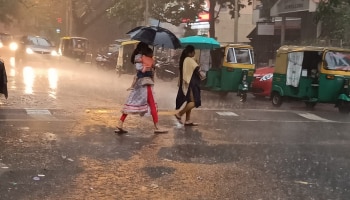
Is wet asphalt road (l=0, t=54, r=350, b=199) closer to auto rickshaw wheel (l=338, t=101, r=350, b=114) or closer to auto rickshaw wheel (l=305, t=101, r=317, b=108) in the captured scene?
auto rickshaw wheel (l=338, t=101, r=350, b=114)

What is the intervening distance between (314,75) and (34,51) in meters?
21.7

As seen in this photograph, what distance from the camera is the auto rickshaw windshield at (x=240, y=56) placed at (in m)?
18.0

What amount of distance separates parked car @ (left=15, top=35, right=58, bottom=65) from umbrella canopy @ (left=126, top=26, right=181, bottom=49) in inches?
896

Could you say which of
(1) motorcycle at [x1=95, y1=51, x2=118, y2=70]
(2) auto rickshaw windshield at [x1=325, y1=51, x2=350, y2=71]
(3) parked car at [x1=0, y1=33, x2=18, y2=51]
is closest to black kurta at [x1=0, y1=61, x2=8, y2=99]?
(2) auto rickshaw windshield at [x1=325, y1=51, x2=350, y2=71]

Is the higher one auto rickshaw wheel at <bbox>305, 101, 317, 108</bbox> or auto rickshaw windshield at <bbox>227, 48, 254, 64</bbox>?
auto rickshaw windshield at <bbox>227, 48, 254, 64</bbox>

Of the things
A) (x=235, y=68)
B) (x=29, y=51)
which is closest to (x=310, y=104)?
(x=235, y=68)

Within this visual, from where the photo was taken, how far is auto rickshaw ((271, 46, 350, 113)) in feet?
47.8

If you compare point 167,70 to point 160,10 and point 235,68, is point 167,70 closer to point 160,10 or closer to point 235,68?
point 235,68

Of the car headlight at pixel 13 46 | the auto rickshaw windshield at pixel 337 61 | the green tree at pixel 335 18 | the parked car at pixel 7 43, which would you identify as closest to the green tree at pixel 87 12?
the parked car at pixel 7 43

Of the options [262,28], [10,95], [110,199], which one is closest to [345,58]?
[10,95]

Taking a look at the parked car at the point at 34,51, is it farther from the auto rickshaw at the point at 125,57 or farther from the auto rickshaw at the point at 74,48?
the auto rickshaw at the point at 125,57

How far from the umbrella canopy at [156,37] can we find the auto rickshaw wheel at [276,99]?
6464mm

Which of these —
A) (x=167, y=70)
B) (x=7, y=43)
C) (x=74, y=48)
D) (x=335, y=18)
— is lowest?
(x=167, y=70)

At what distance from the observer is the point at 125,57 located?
2838cm
